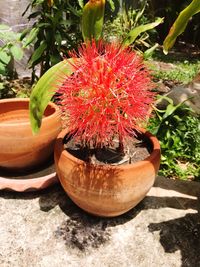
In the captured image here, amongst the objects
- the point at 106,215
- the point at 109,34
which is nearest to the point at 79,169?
the point at 106,215

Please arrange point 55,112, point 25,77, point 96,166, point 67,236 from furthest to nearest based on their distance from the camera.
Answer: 1. point 25,77
2. point 55,112
3. point 67,236
4. point 96,166

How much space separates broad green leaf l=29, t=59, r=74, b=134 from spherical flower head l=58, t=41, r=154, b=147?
2.9 inches

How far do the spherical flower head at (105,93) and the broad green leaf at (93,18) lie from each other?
20cm

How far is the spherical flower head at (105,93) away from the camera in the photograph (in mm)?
1086

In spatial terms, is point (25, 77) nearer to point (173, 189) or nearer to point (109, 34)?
point (109, 34)

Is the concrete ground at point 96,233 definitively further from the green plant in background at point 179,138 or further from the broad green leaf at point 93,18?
the broad green leaf at point 93,18

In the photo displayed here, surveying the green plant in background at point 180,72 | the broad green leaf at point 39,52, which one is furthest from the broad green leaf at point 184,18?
the green plant in background at point 180,72

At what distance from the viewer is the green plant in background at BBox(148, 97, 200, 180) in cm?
190

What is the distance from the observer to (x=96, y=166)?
1212 mm

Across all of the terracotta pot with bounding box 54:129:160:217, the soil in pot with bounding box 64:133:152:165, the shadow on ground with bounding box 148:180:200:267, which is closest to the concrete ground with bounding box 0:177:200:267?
the shadow on ground with bounding box 148:180:200:267

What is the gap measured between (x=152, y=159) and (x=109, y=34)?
8.27ft

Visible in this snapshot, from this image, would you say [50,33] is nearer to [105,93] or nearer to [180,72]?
[105,93]

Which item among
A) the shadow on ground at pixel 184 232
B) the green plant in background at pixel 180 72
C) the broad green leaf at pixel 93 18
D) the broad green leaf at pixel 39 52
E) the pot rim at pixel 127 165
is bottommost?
the green plant in background at pixel 180 72

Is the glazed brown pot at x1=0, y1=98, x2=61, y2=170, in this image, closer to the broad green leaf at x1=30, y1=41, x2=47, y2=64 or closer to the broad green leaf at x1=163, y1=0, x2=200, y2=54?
the broad green leaf at x1=30, y1=41, x2=47, y2=64
